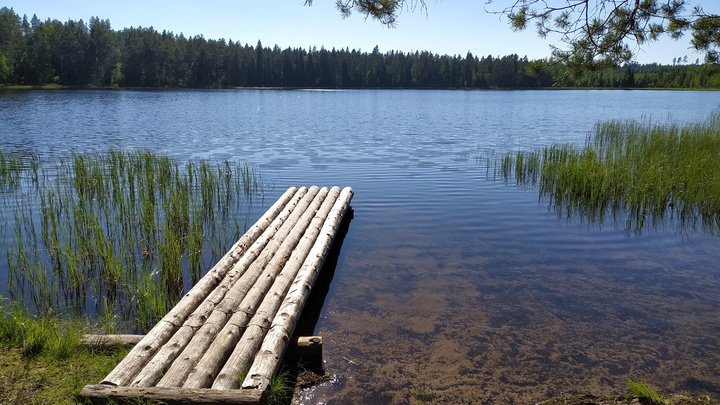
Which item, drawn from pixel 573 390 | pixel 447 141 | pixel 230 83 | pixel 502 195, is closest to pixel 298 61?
pixel 230 83

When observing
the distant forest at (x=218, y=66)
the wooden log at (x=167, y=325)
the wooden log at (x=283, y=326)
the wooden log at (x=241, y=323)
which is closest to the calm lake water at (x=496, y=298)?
the wooden log at (x=283, y=326)

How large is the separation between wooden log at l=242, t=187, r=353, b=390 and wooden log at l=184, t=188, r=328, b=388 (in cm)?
17

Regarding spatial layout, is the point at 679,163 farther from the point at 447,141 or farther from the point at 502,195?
the point at 447,141

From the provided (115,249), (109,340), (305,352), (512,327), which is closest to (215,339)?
(305,352)

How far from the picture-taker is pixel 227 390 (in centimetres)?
364

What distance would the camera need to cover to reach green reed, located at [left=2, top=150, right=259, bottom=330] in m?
6.06

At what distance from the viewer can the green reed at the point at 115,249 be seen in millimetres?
6059

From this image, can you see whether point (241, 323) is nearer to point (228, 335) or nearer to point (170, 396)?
point (228, 335)

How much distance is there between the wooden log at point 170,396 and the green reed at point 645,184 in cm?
867

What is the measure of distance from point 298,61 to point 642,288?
130278 millimetres

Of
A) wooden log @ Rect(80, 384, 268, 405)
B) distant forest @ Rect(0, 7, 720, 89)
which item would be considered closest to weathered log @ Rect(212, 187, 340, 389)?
wooden log @ Rect(80, 384, 268, 405)

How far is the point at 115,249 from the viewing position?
7723 mm

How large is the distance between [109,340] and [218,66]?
11336 centimetres

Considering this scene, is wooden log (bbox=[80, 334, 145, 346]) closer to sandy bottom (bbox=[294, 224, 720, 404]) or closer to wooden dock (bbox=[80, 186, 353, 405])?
wooden dock (bbox=[80, 186, 353, 405])
